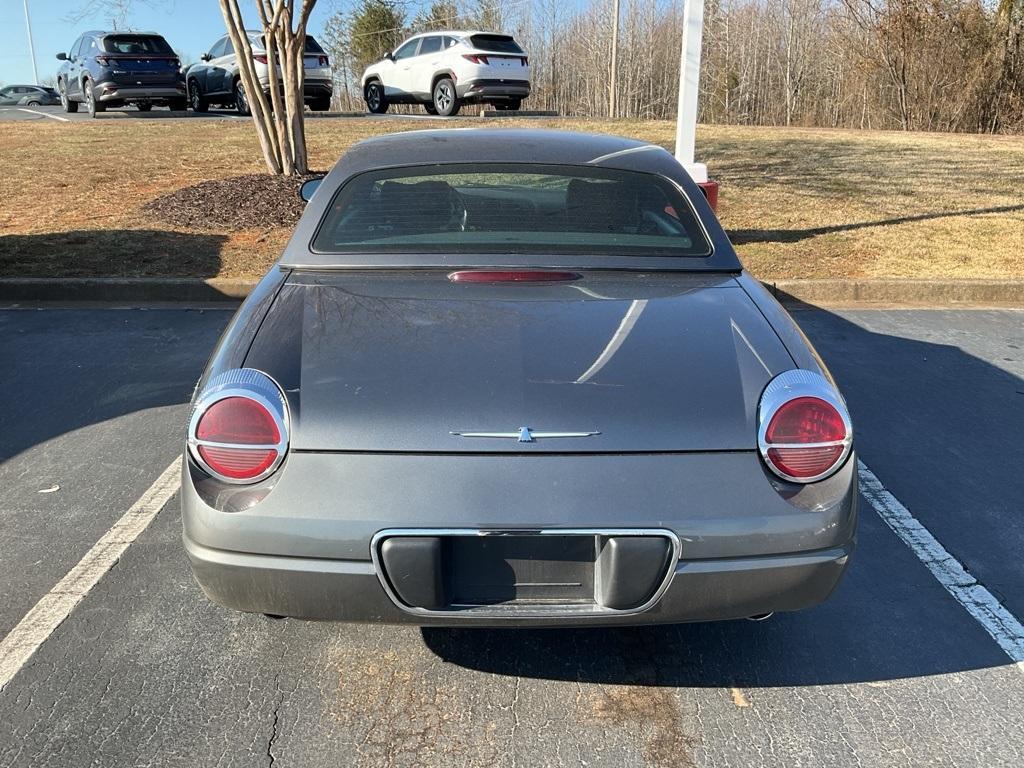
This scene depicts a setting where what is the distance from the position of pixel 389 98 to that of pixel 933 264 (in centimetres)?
1417

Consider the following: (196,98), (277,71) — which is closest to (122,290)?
(277,71)

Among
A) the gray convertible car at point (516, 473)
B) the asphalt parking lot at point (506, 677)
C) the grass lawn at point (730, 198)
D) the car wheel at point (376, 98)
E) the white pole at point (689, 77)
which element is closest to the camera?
the gray convertible car at point (516, 473)

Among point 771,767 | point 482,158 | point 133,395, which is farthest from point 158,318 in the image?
point 771,767

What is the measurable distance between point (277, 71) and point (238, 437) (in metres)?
8.43

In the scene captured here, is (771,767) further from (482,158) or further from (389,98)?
(389,98)

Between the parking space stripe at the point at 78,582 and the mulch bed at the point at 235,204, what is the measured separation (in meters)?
5.45

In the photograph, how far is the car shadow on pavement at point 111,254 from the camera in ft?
24.1

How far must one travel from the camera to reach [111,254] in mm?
7816

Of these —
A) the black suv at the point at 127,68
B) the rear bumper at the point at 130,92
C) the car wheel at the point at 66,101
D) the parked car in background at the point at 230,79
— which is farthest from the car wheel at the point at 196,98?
the car wheel at the point at 66,101

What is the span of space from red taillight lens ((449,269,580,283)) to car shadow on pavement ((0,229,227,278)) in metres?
Result: 5.07

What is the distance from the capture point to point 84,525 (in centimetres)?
347

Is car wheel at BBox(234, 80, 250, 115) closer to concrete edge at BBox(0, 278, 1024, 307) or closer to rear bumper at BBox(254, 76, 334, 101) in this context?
rear bumper at BBox(254, 76, 334, 101)

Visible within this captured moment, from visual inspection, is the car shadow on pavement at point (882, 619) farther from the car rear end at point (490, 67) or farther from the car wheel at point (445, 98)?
the car wheel at point (445, 98)

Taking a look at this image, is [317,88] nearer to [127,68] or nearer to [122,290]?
[127,68]
